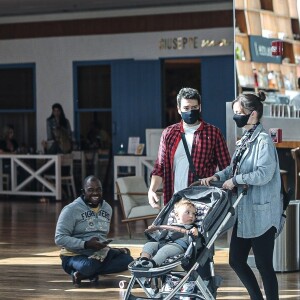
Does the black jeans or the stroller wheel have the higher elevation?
the black jeans

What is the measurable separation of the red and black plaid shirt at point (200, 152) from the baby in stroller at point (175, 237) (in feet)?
1.95

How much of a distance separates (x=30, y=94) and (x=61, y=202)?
351cm

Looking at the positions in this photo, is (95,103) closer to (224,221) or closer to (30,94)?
(30,94)

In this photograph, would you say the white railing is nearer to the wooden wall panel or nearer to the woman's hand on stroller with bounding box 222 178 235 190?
the wooden wall panel

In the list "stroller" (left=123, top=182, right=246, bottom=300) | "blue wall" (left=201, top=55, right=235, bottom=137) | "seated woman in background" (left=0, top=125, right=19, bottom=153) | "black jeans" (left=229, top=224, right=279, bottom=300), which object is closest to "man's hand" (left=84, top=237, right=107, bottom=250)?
"stroller" (left=123, top=182, right=246, bottom=300)

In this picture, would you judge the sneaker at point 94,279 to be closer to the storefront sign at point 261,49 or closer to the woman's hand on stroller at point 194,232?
the woman's hand on stroller at point 194,232

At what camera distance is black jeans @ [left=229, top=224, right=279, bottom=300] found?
265 inches

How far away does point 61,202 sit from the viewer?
1659 cm

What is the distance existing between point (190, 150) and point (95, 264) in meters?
1.78

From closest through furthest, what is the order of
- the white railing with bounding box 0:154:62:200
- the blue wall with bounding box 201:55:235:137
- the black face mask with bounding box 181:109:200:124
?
the black face mask with bounding box 181:109:200:124
the white railing with bounding box 0:154:62:200
the blue wall with bounding box 201:55:235:137

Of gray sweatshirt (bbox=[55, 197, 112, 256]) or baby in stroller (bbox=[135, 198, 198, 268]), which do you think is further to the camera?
gray sweatshirt (bbox=[55, 197, 112, 256])

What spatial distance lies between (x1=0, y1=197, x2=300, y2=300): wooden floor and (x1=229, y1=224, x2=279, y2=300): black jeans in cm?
132

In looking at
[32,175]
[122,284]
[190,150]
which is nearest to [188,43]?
[32,175]

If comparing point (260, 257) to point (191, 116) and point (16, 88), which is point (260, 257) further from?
point (16, 88)
